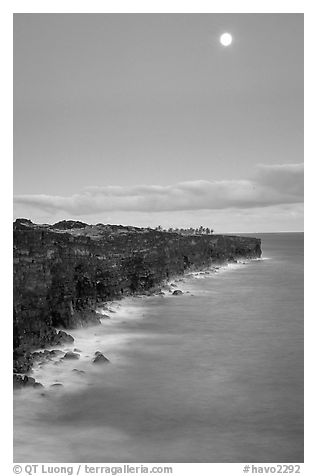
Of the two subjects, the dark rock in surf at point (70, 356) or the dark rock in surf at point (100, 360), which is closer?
the dark rock in surf at point (100, 360)

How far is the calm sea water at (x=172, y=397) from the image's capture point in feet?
38.0

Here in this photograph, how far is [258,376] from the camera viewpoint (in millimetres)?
16625

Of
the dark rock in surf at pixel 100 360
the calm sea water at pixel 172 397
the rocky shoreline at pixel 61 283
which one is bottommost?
the calm sea water at pixel 172 397

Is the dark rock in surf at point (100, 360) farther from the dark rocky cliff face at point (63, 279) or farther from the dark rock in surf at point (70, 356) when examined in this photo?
the dark rocky cliff face at point (63, 279)

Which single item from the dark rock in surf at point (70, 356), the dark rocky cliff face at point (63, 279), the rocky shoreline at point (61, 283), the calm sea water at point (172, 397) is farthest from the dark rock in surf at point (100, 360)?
the dark rocky cliff face at point (63, 279)

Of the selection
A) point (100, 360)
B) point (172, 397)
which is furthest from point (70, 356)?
point (172, 397)

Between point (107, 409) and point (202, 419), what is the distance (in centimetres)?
283

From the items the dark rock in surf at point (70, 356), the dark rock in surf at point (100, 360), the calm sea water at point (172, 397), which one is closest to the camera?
the calm sea water at point (172, 397)

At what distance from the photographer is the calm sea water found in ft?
38.0

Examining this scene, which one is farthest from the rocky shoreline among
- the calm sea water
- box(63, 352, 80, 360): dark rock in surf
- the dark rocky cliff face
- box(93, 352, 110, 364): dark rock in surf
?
box(93, 352, 110, 364): dark rock in surf

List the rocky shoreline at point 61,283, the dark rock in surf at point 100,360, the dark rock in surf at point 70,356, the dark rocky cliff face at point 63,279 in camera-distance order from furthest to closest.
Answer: the dark rocky cliff face at point 63,279, the rocky shoreline at point 61,283, the dark rock in surf at point 70,356, the dark rock in surf at point 100,360

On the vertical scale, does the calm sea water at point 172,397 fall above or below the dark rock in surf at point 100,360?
below

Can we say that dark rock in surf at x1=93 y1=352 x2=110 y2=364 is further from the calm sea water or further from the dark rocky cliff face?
the dark rocky cliff face
